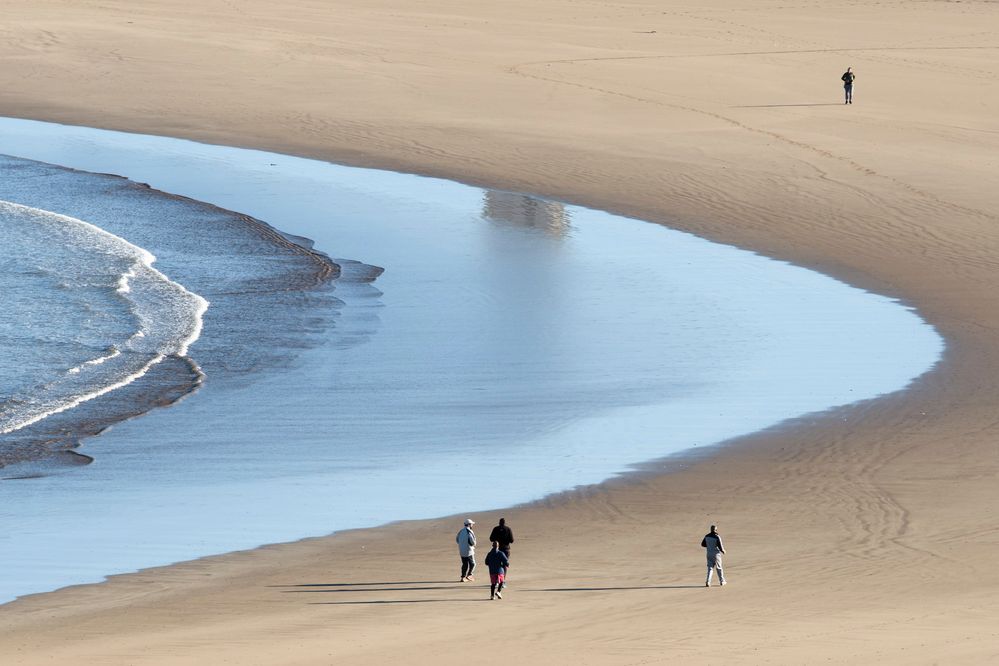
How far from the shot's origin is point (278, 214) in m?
33.3

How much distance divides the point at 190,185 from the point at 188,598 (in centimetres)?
2248

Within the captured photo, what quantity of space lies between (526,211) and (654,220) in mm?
2684

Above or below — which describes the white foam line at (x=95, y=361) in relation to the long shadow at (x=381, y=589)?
above

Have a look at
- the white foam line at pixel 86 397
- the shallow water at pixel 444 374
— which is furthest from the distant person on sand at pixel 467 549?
the white foam line at pixel 86 397

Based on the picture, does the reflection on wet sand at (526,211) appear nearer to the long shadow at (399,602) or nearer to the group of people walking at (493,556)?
the group of people walking at (493,556)

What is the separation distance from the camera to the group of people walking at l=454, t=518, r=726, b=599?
14.6 meters

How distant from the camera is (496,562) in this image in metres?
14.5

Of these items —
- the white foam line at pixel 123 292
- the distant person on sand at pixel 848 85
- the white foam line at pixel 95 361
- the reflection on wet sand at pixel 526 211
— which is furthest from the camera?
the distant person on sand at pixel 848 85

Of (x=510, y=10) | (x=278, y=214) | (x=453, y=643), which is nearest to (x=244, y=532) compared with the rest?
(x=453, y=643)

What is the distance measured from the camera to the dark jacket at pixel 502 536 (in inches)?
593

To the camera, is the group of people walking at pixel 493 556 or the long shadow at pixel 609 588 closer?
the group of people walking at pixel 493 556

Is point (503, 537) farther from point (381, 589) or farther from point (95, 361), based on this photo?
point (95, 361)

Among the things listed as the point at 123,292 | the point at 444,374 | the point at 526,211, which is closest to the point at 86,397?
the point at 444,374

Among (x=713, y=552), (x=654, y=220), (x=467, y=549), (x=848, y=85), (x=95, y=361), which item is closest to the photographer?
(x=713, y=552)
